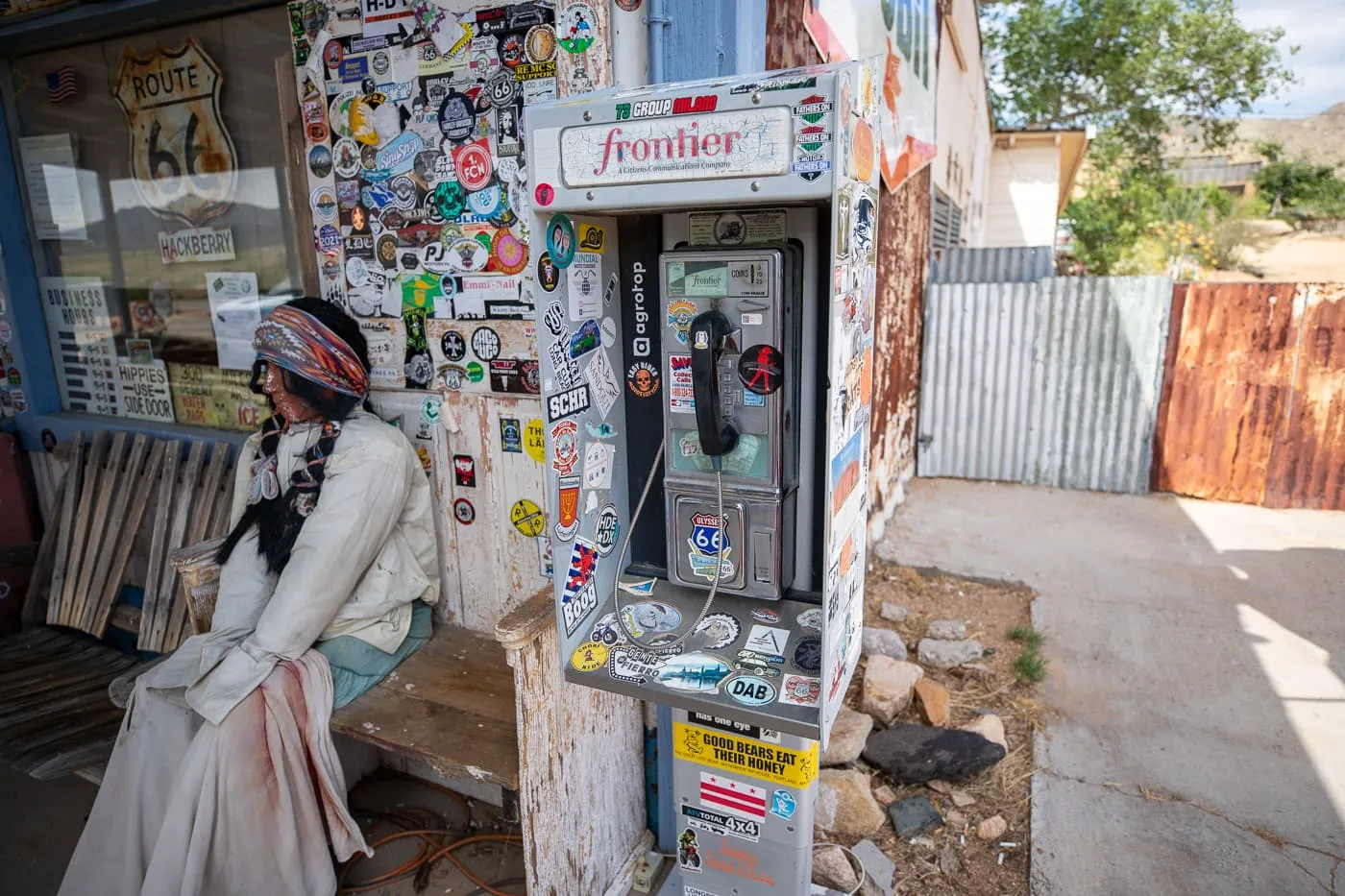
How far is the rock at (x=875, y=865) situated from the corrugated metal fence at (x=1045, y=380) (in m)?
4.14

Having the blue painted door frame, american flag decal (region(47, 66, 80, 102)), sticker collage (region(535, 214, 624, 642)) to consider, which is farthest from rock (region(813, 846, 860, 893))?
american flag decal (region(47, 66, 80, 102))

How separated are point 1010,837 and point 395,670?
1.99 metres

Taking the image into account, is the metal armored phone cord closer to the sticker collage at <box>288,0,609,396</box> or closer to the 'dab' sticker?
the 'dab' sticker

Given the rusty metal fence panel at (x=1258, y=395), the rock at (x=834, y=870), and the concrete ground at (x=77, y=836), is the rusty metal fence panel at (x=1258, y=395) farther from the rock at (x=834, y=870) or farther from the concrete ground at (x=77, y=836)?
the concrete ground at (x=77, y=836)

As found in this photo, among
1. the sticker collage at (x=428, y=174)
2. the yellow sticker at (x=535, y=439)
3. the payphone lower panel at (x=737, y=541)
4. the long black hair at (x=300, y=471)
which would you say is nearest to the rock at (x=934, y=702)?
the payphone lower panel at (x=737, y=541)

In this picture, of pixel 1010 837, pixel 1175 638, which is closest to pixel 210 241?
pixel 1010 837

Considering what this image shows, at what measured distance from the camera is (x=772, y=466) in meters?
1.76

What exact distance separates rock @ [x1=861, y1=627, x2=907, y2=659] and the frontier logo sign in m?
2.48

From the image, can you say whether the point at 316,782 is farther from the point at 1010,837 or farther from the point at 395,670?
the point at 1010,837

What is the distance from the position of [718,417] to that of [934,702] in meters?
1.89

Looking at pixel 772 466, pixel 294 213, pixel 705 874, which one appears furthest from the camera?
pixel 294 213

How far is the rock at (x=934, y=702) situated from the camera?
2992 millimetres

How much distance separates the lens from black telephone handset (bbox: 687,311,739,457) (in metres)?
1.68

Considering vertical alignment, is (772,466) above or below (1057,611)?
above
